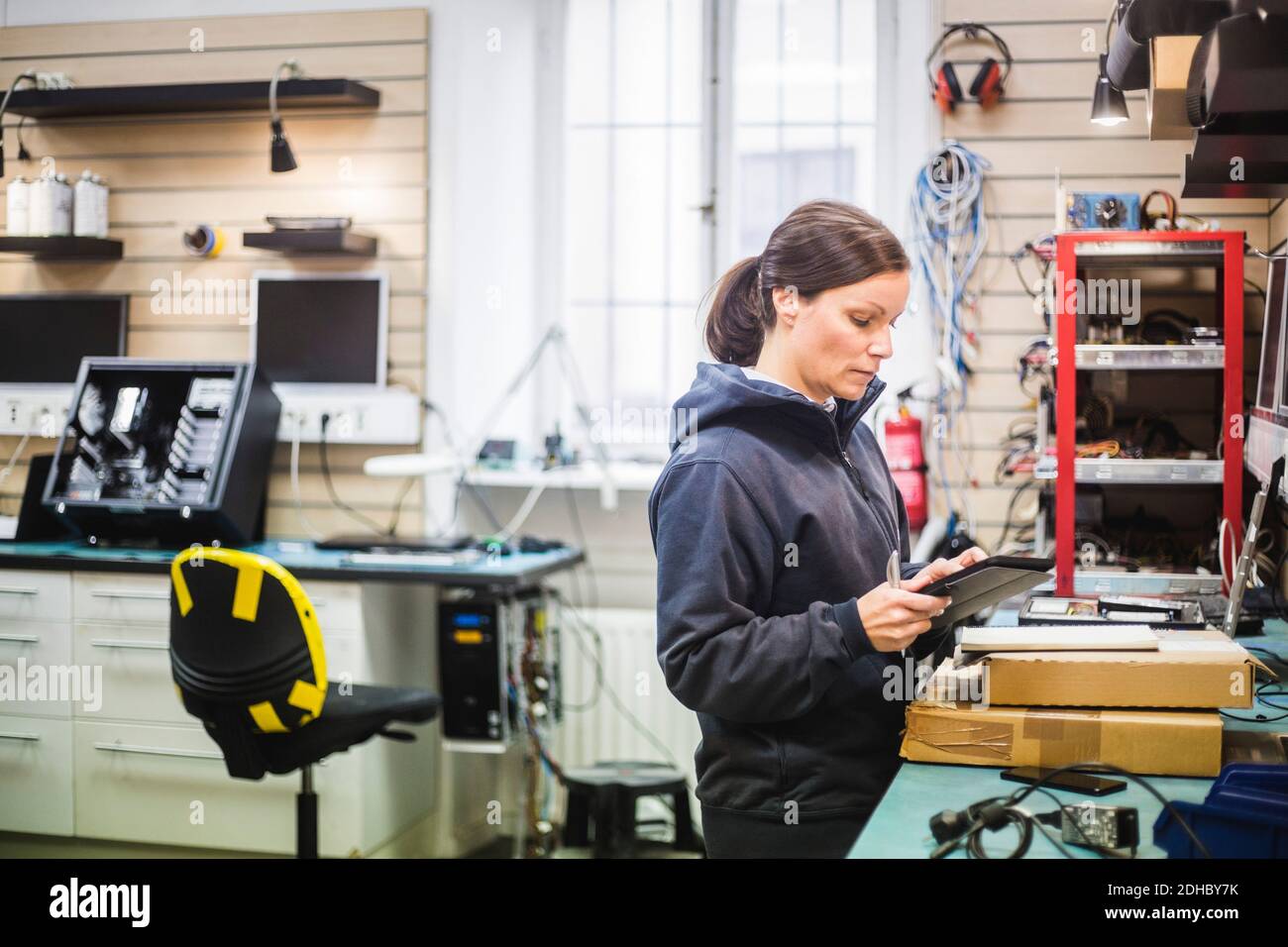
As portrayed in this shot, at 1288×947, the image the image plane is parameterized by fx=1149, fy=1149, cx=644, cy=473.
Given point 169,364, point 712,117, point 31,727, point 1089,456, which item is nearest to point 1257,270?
point 1089,456

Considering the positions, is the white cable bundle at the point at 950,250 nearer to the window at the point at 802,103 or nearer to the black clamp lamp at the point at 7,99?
the window at the point at 802,103

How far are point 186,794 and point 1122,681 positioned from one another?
2660 millimetres

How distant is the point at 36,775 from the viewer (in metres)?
3.35

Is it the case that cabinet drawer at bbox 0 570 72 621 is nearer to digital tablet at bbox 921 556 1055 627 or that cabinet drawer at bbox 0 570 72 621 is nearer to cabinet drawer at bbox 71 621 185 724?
cabinet drawer at bbox 71 621 185 724

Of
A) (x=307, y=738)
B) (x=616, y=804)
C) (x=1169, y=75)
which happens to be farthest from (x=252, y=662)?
Answer: (x=1169, y=75)

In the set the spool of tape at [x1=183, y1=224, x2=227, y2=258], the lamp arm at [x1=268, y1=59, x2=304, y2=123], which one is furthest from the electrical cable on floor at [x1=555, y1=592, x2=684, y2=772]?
the lamp arm at [x1=268, y1=59, x2=304, y2=123]

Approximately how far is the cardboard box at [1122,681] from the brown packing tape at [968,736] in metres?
0.05

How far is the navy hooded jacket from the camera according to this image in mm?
1440

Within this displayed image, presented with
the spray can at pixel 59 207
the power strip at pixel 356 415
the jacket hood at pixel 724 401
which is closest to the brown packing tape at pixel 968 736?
the jacket hood at pixel 724 401

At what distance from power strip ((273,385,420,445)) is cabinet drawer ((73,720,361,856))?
1033 mm

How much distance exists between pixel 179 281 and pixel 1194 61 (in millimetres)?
3405

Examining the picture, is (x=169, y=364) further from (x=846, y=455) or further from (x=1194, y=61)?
(x=1194, y=61)

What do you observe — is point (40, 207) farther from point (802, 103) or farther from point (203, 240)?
point (802, 103)

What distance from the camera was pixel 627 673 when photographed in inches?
142
